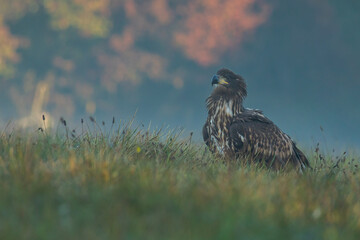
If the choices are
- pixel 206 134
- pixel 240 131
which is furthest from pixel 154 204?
pixel 206 134

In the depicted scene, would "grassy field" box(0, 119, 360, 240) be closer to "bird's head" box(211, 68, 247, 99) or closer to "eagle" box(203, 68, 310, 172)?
"eagle" box(203, 68, 310, 172)

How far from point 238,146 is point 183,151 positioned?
1060 millimetres

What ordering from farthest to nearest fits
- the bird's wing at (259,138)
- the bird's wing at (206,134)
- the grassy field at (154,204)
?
the bird's wing at (206,134) → the bird's wing at (259,138) → the grassy field at (154,204)

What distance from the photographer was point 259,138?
8.78 meters

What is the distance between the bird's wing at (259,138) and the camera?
867 cm

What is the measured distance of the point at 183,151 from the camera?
8.40 metres

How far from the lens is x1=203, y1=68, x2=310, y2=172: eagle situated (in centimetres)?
870

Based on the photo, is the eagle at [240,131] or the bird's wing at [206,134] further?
the bird's wing at [206,134]

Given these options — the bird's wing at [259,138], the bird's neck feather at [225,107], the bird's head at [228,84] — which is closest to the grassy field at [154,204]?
the bird's wing at [259,138]

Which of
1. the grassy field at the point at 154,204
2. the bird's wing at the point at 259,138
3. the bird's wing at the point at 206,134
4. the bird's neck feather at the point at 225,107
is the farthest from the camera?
the bird's wing at the point at 206,134

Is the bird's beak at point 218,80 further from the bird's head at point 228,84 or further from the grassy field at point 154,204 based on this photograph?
the grassy field at point 154,204

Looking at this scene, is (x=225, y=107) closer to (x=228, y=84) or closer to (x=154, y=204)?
(x=228, y=84)

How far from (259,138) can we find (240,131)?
39cm

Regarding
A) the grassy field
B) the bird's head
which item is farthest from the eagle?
the grassy field
